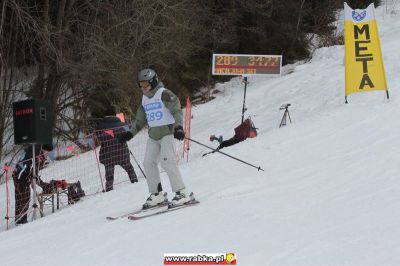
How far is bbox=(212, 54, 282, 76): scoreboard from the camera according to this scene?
36.7 ft

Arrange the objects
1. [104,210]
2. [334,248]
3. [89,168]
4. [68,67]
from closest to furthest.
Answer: [334,248] → [104,210] → [89,168] → [68,67]

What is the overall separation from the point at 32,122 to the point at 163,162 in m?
3.24

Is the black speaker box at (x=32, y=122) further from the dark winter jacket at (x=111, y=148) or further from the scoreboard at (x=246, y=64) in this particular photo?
the scoreboard at (x=246, y=64)

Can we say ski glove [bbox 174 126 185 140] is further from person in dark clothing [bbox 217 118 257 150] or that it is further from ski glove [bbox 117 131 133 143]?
person in dark clothing [bbox 217 118 257 150]

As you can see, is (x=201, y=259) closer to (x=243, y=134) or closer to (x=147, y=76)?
(x=147, y=76)

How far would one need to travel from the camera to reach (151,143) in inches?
241

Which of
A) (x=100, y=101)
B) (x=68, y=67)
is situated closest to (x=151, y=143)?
(x=68, y=67)

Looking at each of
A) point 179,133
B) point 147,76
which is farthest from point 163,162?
point 147,76

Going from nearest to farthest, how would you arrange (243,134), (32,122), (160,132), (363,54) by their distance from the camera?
(160,132) → (32,122) → (363,54) → (243,134)

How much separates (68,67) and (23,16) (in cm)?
164

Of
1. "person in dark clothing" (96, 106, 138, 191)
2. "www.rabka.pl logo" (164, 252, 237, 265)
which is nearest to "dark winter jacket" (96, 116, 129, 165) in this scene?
"person in dark clothing" (96, 106, 138, 191)

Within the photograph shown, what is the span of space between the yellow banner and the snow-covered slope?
1.08 feet

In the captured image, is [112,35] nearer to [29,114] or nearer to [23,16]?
[23,16]

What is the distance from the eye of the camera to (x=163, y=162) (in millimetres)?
5898
